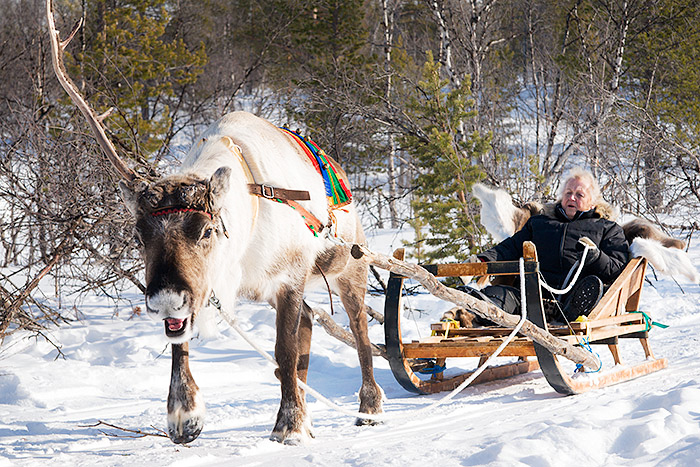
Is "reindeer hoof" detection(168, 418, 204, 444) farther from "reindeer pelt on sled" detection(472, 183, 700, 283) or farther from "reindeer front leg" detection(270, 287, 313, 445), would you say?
"reindeer pelt on sled" detection(472, 183, 700, 283)

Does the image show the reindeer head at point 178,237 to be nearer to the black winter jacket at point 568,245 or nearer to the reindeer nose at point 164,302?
the reindeer nose at point 164,302

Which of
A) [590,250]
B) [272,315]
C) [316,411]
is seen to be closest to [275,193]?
[316,411]

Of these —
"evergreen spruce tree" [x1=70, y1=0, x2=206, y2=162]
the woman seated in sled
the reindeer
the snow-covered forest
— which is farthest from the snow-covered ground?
"evergreen spruce tree" [x1=70, y1=0, x2=206, y2=162]

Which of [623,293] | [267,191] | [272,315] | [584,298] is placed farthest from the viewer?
[272,315]

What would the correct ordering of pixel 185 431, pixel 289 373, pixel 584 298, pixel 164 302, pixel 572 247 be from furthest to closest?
pixel 572 247, pixel 584 298, pixel 289 373, pixel 185 431, pixel 164 302

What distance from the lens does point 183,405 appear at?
285cm

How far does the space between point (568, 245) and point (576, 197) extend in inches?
16.6

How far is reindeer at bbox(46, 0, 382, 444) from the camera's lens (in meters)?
2.46

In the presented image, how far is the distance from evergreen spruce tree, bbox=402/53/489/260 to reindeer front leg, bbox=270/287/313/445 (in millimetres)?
5955

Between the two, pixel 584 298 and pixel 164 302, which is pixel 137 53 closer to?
pixel 584 298

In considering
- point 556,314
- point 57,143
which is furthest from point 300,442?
point 57,143

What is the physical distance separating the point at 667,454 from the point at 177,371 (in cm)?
198

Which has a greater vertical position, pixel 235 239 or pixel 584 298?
pixel 235 239

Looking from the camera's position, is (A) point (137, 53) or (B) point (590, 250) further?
(A) point (137, 53)
